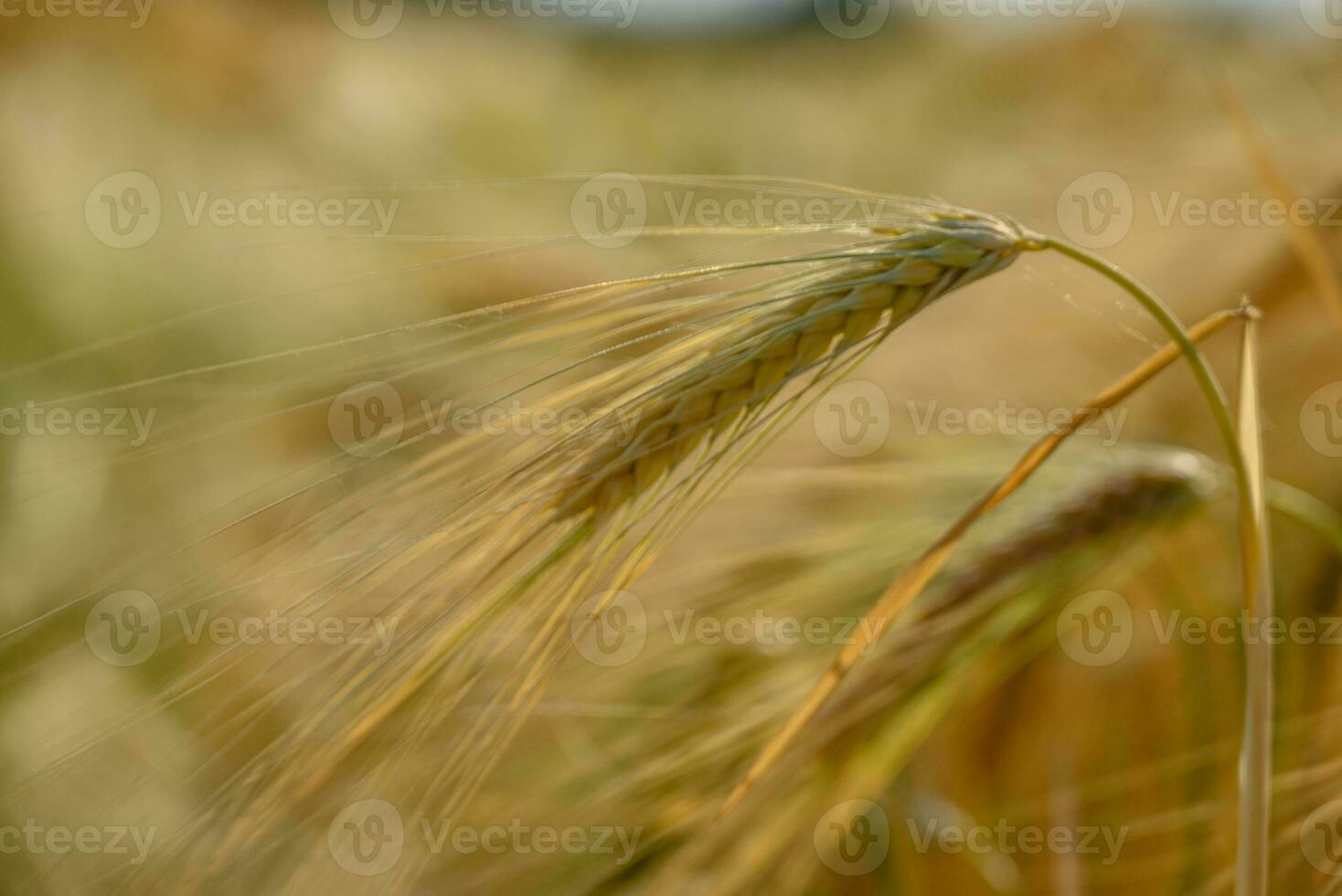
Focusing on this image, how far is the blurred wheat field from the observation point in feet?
1.60

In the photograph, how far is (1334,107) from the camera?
1288 mm

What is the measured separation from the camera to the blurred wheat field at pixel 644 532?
49 cm

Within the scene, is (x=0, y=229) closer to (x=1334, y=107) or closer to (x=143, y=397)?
(x=143, y=397)

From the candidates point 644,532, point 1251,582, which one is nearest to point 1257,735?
point 1251,582

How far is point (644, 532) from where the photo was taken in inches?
20.5

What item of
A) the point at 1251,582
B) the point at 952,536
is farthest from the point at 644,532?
the point at 1251,582

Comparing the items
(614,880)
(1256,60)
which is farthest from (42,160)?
(1256,60)

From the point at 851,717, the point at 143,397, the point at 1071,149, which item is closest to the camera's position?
the point at 851,717

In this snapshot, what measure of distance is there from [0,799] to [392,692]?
26 cm

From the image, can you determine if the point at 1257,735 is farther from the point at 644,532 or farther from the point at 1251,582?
the point at 644,532

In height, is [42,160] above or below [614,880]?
above

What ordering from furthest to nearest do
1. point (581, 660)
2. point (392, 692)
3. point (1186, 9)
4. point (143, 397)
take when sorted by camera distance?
1. point (1186, 9)
2. point (143, 397)
3. point (581, 660)
4. point (392, 692)

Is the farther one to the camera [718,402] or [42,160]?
[42,160]

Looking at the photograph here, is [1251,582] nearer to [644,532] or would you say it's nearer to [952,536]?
[952,536]
